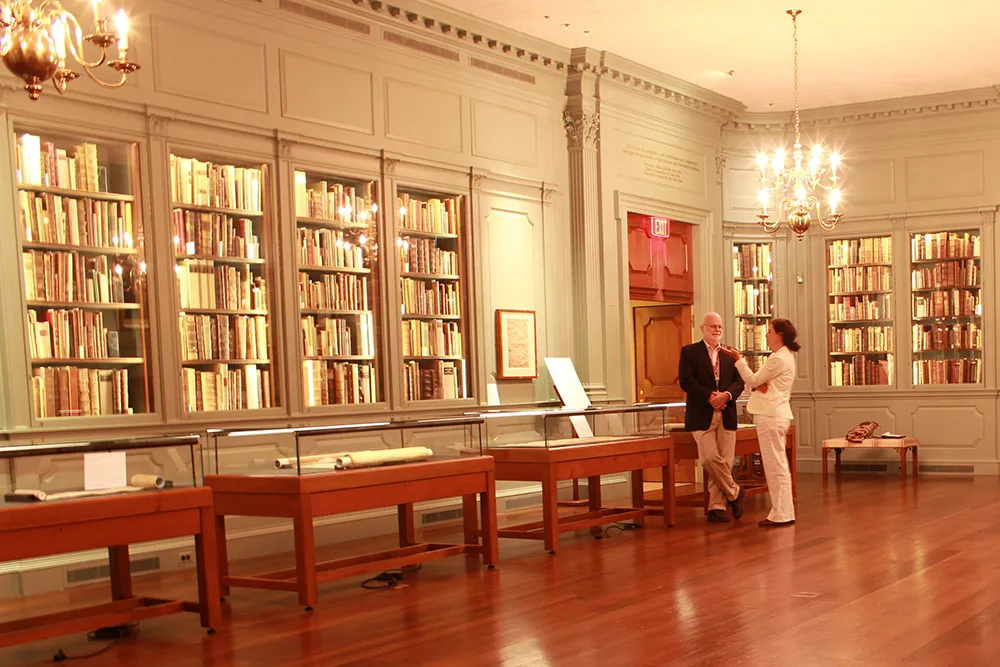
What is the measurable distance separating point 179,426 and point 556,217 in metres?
4.57

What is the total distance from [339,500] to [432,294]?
142 inches

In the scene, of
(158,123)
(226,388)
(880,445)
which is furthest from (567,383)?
(158,123)

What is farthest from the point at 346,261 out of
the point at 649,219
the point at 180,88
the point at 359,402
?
the point at 649,219

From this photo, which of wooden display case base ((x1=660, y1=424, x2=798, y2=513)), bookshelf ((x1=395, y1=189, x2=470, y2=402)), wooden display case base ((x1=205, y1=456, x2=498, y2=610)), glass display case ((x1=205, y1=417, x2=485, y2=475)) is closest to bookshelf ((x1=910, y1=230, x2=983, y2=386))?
wooden display case base ((x1=660, y1=424, x2=798, y2=513))

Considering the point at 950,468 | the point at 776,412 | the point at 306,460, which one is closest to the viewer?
the point at 306,460

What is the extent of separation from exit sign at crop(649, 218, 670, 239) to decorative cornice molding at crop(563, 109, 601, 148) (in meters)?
1.32

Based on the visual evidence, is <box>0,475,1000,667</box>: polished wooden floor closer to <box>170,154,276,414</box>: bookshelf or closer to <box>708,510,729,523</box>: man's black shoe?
<box>708,510,729,523</box>: man's black shoe

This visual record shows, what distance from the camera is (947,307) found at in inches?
493

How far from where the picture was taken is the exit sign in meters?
11.7

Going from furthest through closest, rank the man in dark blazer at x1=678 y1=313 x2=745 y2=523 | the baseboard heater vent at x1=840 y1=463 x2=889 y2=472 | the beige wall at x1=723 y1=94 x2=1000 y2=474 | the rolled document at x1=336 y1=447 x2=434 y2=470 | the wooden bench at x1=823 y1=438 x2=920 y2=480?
the baseboard heater vent at x1=840 y1=463 x2=889 y2=472 < the beige wall at x1=723 y1=94 x2=1000 y2=474 < the wooden bench at x1=823 y1=438 x2=920 y2=480 < the man in dark blazer at x1=678 y1=313 x2=745 y2=523 < the rolled document at x1=336 y1=447 x2=434 y2=470

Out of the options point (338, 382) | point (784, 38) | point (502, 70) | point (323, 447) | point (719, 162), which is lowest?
point (323, 447)

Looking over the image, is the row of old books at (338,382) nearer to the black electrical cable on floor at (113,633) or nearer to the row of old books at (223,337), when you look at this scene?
the row of old books at (223,337)

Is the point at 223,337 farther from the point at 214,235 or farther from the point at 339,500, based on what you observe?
the point at 339,500

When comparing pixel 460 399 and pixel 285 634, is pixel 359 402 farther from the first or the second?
pixel 285 634
